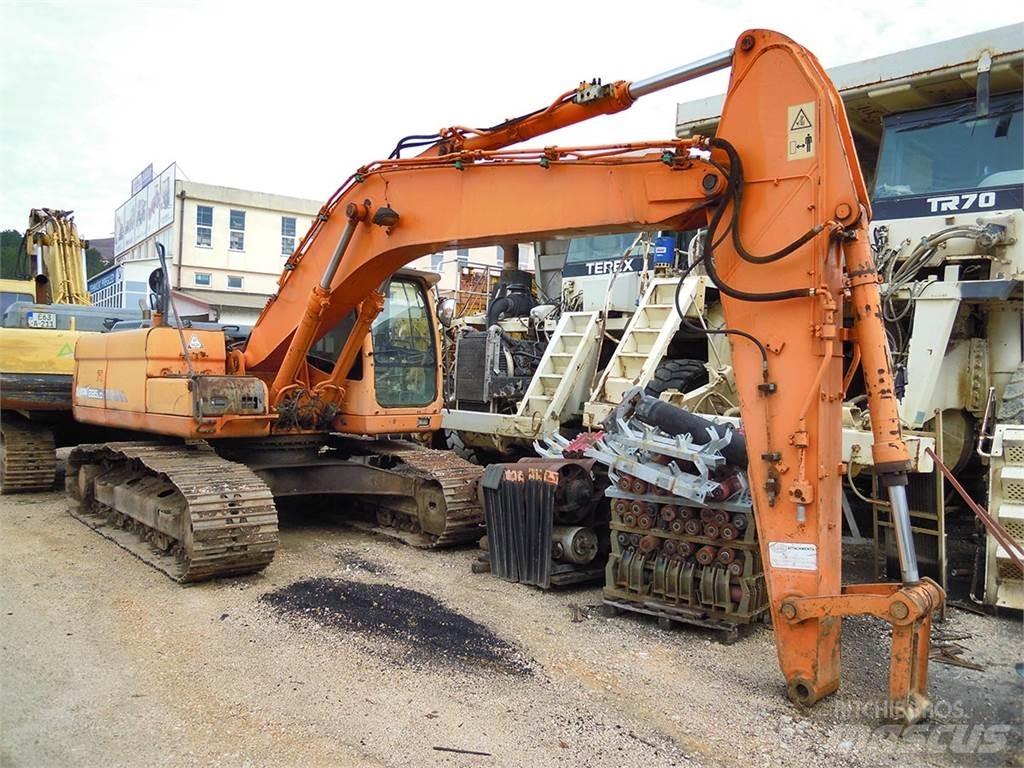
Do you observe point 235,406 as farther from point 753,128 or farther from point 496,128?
point 753,128

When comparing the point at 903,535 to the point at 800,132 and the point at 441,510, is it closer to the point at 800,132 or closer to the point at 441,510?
the point at 800,132

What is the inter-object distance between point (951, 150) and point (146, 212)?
3774cm

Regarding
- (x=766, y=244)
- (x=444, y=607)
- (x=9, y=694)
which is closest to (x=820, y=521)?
(x=766, y=244)

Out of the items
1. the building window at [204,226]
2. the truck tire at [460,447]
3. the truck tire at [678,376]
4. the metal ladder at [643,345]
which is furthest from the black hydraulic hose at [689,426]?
the building window at [204,226]

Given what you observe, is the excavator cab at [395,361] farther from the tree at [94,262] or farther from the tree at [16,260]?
the tree at [94,262]

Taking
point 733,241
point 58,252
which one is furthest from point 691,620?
point 58,252

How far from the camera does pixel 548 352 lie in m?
8.79

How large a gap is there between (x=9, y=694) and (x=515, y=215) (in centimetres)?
361

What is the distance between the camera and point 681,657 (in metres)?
4.50

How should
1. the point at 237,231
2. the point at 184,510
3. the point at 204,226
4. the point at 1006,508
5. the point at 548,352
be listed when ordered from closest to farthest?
the point at 1006,508 → the point at 184,510 → the point at 548,352 → the point at 204,226 → the point at 237,231

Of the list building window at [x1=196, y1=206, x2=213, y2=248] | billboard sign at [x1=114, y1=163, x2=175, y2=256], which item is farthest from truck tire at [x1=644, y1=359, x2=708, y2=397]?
billboard sign at [x1=114, y1=163, x2=175, y2=256]

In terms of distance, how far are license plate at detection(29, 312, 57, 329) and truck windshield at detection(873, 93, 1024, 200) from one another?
9223 mm

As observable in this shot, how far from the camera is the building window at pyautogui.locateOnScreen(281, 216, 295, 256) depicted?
36000 millimetres

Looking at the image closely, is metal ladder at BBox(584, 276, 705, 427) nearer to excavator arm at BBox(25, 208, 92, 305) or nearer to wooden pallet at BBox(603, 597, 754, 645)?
wooden pallet at BBox(603, 597, 754, 645)
